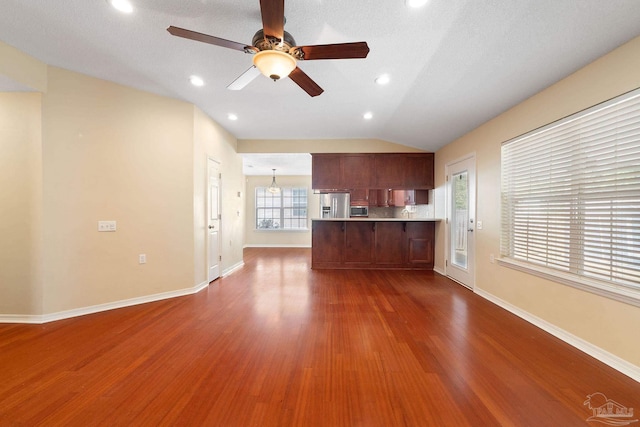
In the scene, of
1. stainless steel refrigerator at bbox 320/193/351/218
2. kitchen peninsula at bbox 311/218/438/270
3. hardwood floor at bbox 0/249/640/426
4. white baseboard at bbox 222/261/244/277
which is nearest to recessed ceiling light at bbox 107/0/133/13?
hardwood floor at bbox 0/249/640/426

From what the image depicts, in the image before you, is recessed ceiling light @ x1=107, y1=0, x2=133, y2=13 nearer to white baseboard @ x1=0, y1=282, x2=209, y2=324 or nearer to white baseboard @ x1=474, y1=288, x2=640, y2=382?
white baseboard @ x1=0, y1=282, x2=209, y2=324

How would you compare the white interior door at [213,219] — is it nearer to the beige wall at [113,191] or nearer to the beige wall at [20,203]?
the beige wall at [113,191]

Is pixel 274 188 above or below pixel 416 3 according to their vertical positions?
below

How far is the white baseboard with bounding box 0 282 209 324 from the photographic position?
2730mm

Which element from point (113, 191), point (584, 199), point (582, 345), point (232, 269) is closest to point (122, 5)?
point (113, 191)

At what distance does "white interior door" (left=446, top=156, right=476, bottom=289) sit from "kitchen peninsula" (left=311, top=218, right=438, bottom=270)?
2.19ft

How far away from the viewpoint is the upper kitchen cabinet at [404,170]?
17.9 feet

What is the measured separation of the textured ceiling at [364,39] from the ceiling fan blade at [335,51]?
356 mm

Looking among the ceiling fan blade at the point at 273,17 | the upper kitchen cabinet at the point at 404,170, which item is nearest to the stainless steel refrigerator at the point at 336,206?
the upper kitchen cabinet at the point at 404,170

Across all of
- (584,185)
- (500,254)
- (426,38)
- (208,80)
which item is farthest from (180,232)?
(584,185)

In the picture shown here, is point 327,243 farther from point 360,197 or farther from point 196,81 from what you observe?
point 196,81

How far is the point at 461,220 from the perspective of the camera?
14.4 feet

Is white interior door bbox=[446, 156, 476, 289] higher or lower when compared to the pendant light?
lower

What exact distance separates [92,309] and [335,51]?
3.84m
